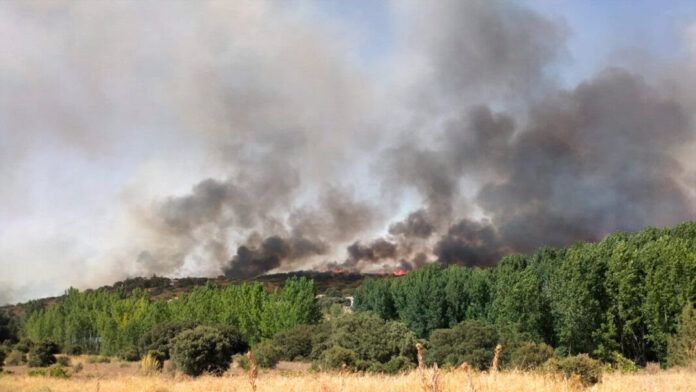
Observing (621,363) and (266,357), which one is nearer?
(621,363)

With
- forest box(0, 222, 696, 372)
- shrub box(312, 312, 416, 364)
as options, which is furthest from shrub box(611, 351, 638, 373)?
shrub box(312, 312, 416, 364)

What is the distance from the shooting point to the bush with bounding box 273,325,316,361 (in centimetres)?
5450

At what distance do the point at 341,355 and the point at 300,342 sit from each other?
83.7 feet

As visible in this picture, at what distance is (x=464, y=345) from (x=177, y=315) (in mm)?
54761

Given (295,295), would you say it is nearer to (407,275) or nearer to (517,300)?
(407,275)

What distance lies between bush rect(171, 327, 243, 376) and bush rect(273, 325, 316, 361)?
17.8m

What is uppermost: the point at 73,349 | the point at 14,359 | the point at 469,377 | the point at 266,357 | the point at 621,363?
the point at 73,349

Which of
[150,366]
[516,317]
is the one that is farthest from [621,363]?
[150,366]

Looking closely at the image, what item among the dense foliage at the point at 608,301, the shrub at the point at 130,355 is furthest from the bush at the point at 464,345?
the shrub at the point at 130,355

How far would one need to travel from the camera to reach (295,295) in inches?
2933

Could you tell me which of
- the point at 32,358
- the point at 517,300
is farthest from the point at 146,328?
the point at 517,300

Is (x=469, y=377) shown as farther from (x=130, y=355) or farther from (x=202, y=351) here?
(x=130, y=355)

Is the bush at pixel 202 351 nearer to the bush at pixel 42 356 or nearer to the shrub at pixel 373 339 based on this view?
the shrub at pixel 373 339

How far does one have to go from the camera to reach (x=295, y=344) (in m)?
55.0
